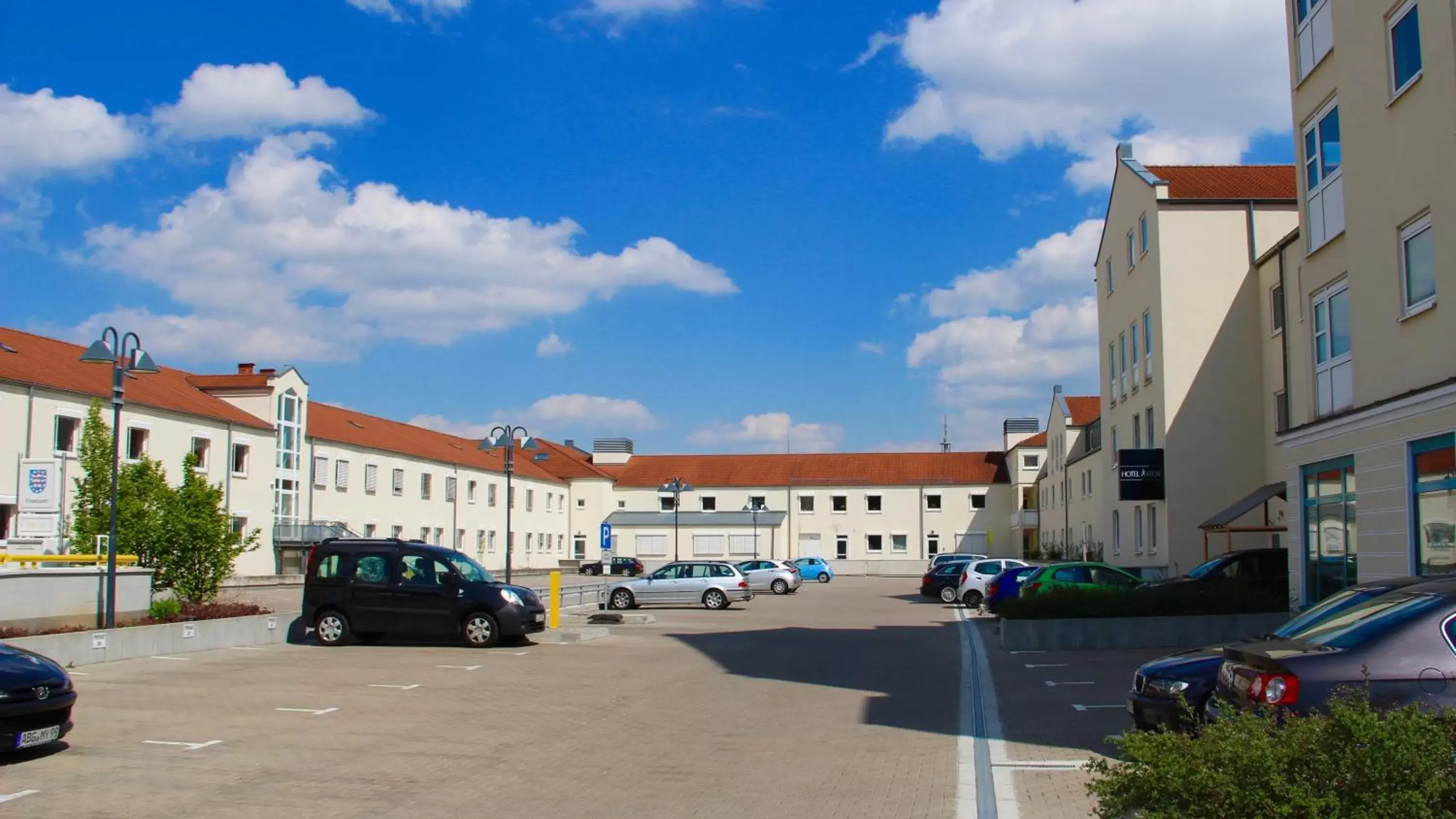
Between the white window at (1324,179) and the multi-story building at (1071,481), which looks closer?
the white window at (1324,179)

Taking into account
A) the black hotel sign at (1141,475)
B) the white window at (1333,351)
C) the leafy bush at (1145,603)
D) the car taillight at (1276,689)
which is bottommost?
the leafy bush at (1145,603)

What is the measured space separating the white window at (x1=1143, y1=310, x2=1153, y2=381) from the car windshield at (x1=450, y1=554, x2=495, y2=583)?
2156 centimetres

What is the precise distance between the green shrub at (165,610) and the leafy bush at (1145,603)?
47.3 ft

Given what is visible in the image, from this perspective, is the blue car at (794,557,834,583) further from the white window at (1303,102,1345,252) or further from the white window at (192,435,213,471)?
the white window at (1303,102,1345,252)

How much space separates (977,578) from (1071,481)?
20649 millimetres

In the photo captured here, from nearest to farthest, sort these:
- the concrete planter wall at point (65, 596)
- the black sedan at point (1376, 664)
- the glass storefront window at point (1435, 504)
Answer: the black sedan at point (1376, 664) → the glass storefront window at point (1435, 504) → the concrete planter wall at point (65, 596)

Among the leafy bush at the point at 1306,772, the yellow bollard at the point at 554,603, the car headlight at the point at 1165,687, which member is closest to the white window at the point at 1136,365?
the yellow bollard at the point at 554,603

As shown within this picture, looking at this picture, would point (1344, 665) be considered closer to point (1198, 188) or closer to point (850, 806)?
point (850, 806)

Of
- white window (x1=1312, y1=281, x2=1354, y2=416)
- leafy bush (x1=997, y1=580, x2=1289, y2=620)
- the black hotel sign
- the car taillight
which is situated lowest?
leafy bush (x1=997, y1=580, x2=1289, y2=620)

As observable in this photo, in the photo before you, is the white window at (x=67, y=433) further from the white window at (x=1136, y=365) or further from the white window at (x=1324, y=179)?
the white window at (x=1324, y=179)

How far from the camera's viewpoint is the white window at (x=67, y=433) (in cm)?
3969

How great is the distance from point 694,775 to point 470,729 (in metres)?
3.26

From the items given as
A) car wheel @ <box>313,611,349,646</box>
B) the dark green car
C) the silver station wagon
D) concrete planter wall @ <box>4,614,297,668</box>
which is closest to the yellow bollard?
car wheel @ <box>313,611,349,646</box>

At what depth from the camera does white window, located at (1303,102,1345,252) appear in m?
18.9
